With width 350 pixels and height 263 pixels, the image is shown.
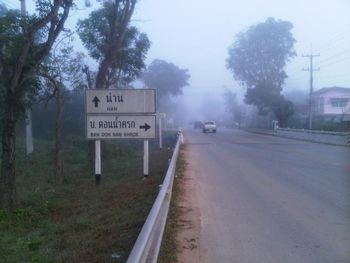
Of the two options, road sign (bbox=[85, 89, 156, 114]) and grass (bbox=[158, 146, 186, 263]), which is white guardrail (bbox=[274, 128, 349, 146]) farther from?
grass (bbox=[158, 146, 186, 263])

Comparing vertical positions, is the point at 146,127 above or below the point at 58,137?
above

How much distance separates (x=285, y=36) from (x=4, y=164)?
181 feet

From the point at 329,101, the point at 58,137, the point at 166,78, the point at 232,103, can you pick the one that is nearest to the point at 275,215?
the point at 58,137

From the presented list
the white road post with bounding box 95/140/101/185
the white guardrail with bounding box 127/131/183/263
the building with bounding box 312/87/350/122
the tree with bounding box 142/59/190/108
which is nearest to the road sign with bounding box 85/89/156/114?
the white road post with bounding box 95/140/101/185

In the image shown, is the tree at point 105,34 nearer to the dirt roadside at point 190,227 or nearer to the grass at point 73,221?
the grass at point 73,221

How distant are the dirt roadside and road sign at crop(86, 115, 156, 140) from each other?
2.17 metres

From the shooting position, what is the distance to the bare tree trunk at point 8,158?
973 centimetres

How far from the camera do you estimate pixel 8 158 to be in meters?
9.83

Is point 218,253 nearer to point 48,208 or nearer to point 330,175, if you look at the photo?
point 48,208

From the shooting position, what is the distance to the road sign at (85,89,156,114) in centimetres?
1320

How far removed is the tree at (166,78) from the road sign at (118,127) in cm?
3542

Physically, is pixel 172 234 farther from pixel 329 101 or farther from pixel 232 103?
pixel 232 103

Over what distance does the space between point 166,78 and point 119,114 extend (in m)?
41.7

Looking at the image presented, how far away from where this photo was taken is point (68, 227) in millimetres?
8094
